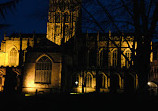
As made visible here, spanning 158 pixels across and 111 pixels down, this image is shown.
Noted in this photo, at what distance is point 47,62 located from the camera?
79.5 ft

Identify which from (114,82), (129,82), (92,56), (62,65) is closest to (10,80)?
(62,65)

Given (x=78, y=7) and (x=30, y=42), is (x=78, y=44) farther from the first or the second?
(x=78, y=7)

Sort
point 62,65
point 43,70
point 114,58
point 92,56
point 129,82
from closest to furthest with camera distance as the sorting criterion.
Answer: point 43,70 → point 62,65 → point 129,82 → point 114,58 → point 92,56

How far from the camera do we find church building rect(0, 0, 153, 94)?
2356 centimetres

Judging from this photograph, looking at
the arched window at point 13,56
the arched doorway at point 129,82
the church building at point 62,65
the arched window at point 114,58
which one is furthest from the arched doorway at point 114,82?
the arched window at point 13,56

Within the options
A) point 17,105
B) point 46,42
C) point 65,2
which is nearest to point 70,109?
point 17,105

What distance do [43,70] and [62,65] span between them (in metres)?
2.32

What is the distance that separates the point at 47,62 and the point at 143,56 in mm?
15881

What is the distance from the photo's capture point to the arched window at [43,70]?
23.7 metres

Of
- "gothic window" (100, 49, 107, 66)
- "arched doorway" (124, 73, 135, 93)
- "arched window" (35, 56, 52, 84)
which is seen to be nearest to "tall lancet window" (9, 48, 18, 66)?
"arched window" (35, 56, 52, 84)

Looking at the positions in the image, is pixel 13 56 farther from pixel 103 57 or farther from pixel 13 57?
pixel 103 57

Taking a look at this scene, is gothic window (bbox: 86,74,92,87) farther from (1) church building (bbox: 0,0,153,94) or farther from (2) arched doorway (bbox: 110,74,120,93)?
(2) arched doorway (bbox: 110,74,120,93)

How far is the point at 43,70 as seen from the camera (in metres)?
23.9

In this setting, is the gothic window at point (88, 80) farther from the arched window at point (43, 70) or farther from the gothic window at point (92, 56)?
the arched window at point (43, 70)
